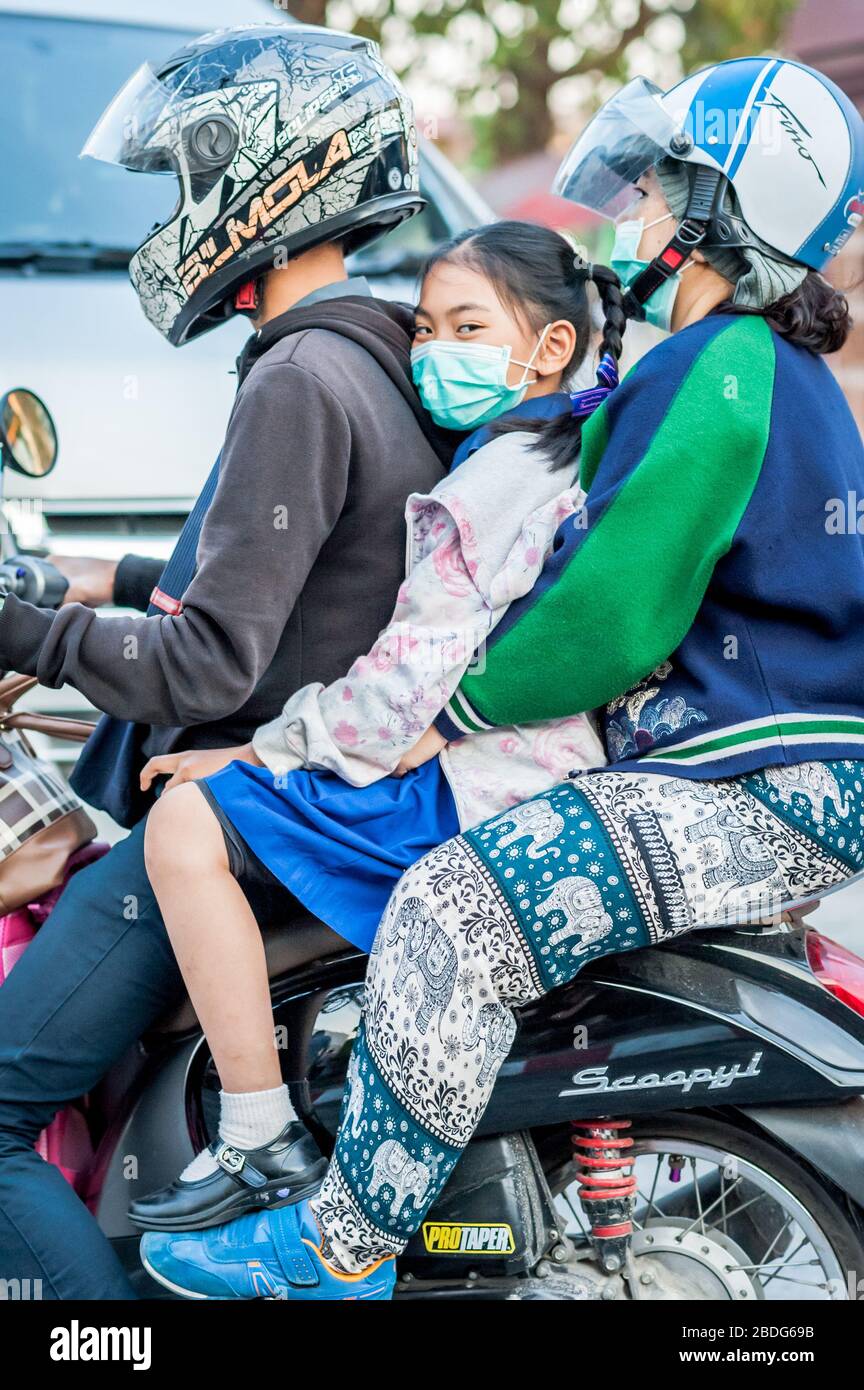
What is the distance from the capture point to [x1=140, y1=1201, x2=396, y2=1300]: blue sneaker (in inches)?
85.7

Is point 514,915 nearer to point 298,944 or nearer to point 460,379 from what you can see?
point 298,944

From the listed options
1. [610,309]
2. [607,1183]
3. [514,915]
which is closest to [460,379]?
[610,309]

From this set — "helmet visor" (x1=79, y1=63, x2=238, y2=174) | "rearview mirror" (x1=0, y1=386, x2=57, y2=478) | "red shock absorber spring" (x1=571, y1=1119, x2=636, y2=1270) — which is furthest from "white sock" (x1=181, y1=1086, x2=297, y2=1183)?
"helmet visor" (x1=79, y1=63, x2=238, y2=174)

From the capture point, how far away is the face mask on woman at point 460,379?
2395mm

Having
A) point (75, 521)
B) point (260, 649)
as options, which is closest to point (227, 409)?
point (75, 521)

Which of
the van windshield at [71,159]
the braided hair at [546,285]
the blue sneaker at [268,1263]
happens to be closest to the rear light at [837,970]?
the blue sneaker at [268,1263]

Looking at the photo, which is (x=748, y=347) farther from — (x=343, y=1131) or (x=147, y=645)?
(x=343, y=1131)

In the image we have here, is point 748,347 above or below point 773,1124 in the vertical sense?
above

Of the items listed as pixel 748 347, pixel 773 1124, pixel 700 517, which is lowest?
pixel 773 1124

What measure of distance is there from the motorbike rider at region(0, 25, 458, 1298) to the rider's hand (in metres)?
0.26

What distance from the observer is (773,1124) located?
7.43 feet

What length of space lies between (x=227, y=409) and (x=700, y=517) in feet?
7.14

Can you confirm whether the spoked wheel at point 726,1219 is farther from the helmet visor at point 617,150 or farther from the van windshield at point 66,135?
the van windshield at point 66,135

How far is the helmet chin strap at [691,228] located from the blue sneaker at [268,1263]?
1.43 meters
